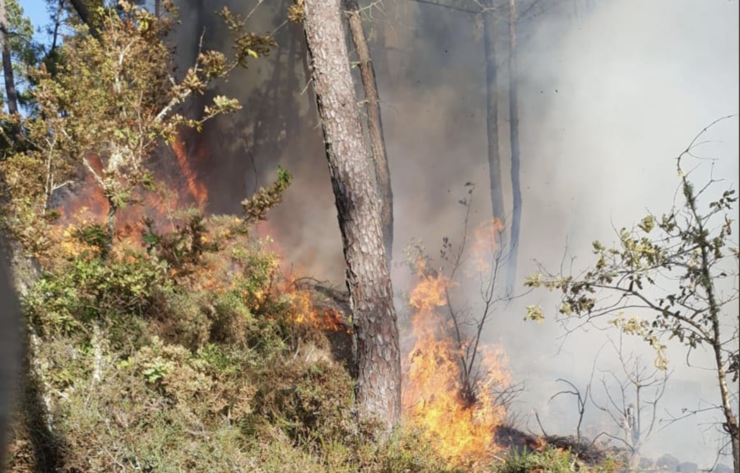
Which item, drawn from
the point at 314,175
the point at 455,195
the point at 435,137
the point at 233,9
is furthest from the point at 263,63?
the point at 455,195

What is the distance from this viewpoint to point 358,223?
684 cm

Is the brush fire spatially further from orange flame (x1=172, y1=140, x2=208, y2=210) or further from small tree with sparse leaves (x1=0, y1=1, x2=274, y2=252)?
orange flame (x1=172, y1=140, x2=208, y2=210)

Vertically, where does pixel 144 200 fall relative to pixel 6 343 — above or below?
above

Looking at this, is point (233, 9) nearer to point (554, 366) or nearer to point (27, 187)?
point (27, 187)

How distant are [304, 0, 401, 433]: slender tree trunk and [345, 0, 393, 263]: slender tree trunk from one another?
3.75 metres

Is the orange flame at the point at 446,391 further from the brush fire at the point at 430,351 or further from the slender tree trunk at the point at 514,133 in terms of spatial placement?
the slender tree trunk at the point at 514,133

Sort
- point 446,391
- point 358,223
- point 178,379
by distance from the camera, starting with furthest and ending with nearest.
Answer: point 446,391 < point 358,223 < point 178,379

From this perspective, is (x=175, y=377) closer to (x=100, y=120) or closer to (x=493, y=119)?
(x=100, y=120)

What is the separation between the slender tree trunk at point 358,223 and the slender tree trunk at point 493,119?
275 inches

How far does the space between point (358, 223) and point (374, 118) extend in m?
4.93

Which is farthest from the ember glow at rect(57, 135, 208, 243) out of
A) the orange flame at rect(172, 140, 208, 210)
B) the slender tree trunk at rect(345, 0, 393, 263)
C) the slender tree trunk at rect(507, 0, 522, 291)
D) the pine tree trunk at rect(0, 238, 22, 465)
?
the pine tree trunk at rect(0, 238, 22, 465)

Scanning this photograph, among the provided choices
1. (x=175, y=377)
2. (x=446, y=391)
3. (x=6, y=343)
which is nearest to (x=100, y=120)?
(x=175, y=377)

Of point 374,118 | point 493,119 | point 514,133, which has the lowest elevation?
point 374,118

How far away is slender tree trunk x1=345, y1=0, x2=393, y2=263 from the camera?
439 inches
